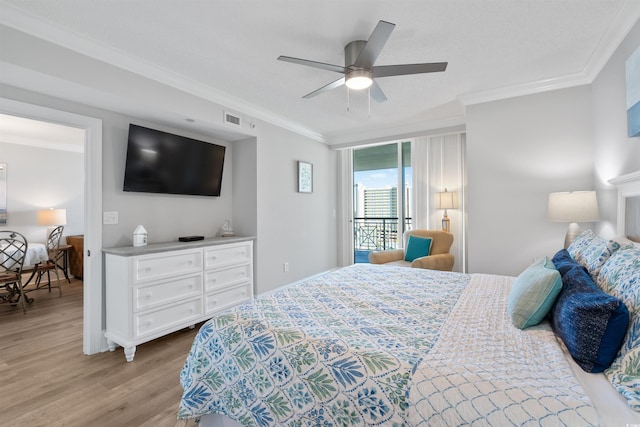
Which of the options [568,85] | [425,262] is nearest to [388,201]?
[425,262]

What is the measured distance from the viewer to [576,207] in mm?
2498

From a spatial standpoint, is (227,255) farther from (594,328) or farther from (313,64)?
(594,328)

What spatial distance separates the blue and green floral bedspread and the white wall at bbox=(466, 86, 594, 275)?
1.85 m

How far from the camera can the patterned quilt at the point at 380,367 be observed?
882mm

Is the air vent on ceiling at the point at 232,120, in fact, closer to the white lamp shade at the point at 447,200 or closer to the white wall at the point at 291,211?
the white wall at the point at 291,211

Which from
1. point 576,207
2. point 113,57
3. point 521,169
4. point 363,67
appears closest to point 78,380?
point 113,57

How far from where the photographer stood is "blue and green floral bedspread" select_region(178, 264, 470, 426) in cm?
103

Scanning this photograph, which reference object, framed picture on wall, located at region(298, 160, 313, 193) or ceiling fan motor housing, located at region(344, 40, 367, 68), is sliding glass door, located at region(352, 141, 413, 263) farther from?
ceiling fan motor housing, located at region(344, 40, 367, 68)

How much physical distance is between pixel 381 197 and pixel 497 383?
4.47 metres

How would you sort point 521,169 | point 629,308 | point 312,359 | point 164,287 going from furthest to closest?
point 521,169 → point 164,287 → point 312,359 → point 629,308

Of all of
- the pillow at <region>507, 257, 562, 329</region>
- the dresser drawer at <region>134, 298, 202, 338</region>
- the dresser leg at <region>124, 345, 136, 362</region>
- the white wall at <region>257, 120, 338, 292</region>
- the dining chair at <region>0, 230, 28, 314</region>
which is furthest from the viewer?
the white wall at <region>257, 120, 338, 292</region>

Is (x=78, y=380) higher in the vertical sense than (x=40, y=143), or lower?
lower

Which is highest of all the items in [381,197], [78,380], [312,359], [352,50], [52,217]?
[352,50]

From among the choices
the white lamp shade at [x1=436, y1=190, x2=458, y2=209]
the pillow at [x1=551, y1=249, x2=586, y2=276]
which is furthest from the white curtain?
the pillow at [x1=551, y1=249, x2=586, y2=276]
